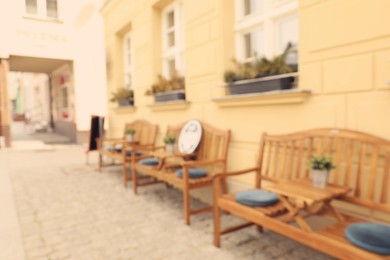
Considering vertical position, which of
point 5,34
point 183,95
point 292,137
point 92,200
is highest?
point 5,34

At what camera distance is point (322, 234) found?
6.02 ft

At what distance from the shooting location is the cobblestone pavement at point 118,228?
2533 millimetres

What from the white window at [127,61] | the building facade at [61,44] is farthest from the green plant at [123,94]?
the building facade at [61,44]

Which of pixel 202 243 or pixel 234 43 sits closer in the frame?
pixel 202 243

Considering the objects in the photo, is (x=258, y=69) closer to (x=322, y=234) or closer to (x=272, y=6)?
(x=272, y=6)

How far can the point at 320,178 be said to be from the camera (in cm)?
213

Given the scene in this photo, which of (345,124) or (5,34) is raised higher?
(5,34)

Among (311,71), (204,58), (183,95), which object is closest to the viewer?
(311,71)

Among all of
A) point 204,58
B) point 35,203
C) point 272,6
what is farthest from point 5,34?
point 272,6

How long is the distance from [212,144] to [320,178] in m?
1.71

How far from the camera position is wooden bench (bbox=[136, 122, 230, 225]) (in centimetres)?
317

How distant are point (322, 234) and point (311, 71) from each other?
4.40ft

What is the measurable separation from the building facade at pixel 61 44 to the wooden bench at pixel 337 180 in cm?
727

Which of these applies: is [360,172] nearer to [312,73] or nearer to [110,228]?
[312,73]
